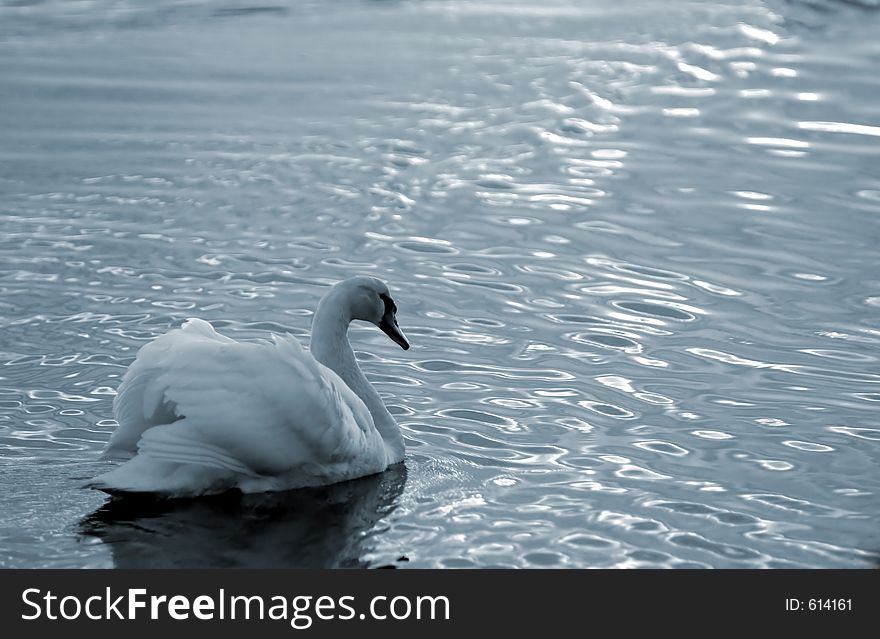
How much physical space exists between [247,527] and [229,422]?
1.86 ft

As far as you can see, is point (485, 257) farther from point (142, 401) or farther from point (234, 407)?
point (234, 407)

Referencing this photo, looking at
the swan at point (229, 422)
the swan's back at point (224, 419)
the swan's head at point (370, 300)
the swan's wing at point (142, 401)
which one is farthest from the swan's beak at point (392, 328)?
the swan's wing at point (142, 401)

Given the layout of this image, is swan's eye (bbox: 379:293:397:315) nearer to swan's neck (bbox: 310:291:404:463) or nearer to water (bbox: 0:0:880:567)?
swan's neck (bbox: 310:291:404:463)

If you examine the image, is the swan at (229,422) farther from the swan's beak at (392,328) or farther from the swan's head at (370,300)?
the swan's beak at (392,328)

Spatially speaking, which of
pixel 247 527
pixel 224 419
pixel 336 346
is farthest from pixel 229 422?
pixel 336 346

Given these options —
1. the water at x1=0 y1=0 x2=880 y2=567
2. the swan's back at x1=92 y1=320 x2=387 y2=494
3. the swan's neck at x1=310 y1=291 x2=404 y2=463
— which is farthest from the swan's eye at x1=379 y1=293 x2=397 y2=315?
the swan's back at x1=92 y1=320 x2=387 y2=494

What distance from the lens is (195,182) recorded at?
15.2 meters

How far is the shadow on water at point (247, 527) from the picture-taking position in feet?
25.9

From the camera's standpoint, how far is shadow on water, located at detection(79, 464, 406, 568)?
7.91 metres

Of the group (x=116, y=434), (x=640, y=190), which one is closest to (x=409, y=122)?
(x=640, y=190)

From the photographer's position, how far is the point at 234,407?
833cm

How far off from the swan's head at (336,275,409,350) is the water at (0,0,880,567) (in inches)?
25.8

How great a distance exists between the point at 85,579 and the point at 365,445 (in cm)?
209

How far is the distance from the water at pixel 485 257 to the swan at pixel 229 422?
0.57 ft
